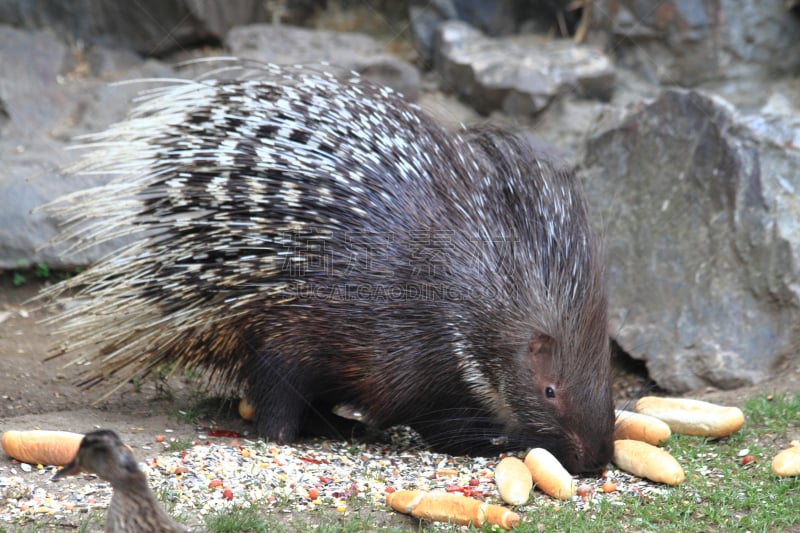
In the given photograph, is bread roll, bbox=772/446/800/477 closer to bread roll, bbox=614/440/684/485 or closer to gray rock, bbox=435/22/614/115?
bread roll, bbox=614/440/684/485

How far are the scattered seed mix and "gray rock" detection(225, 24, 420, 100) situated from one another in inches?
161

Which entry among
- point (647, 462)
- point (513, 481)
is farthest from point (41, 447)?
point (647, 462)

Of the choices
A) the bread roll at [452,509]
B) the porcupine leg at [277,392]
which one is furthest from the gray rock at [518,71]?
the bread roll at [452,509]

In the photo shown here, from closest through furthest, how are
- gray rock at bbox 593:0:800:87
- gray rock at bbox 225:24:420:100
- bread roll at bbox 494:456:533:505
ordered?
bread roll at bbox 494:456:533:505 → gray rock at bbox 225:24:420:100 → gray rock at bbox 593:0:800:87

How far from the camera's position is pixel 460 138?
436cm

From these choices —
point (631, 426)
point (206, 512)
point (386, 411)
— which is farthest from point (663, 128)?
point (206, 512)

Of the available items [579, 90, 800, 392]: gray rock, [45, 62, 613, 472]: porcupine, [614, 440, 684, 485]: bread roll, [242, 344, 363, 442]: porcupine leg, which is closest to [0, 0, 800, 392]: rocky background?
[579, 90, 800, 392]: gray rock

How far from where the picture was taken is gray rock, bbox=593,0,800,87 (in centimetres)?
775

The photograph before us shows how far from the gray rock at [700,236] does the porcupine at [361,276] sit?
1.41 m

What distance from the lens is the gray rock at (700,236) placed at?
5.11 m

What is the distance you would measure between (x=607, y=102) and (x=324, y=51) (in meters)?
2.47

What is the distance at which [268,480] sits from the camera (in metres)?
3.61

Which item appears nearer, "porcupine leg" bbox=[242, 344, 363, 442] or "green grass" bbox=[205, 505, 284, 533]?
"green grass" bbox=[205, 505, 284, 533]

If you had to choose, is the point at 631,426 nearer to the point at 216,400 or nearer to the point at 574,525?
the point at 574,525
